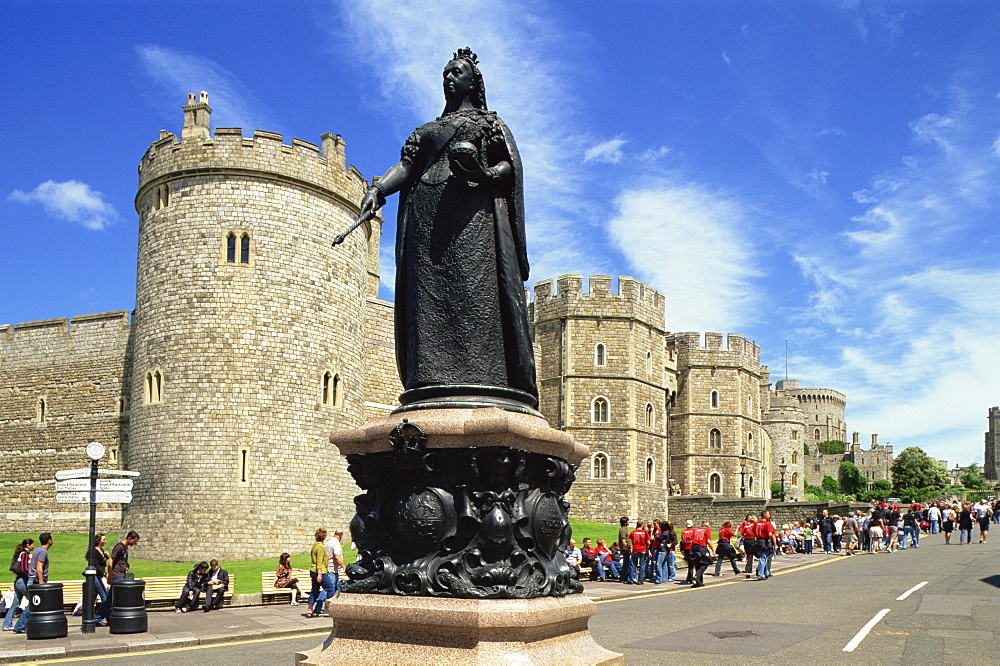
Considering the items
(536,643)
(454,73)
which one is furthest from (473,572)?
(454,73)

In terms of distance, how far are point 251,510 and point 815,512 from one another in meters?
28.3

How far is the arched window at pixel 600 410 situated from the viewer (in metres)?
47.9

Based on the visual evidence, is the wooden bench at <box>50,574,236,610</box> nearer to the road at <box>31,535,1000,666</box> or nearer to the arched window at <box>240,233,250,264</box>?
the road at <box>31,535,1000,666</box>

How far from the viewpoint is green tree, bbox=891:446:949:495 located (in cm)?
9332

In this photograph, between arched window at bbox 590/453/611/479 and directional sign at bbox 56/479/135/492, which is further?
arched window at bbox 590/453/611/479

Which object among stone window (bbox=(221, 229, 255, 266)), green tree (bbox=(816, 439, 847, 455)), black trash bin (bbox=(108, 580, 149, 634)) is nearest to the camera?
black trash bin (bbox=(108, 580, 149, 634))

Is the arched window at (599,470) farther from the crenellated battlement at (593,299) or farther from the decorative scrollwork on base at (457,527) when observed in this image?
the decorative scrollwork on base at (457,527)

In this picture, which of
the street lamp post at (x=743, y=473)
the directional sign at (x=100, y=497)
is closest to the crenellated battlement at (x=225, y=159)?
the directional sign at (x=100, y=497)

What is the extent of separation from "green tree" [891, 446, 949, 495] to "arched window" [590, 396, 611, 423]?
55751 millimetres

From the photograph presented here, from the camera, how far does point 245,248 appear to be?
1144 inches

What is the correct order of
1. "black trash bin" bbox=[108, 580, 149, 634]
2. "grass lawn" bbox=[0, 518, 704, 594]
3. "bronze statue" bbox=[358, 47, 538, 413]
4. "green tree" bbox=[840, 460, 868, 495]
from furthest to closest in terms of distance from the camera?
"green tree" bbox=[840, 460, 868, 495], "grass lawn" bbox=[0, 518, 704, 594], "black trash bin" bbox=[108, 580, 149, 634], "bronze statue" bbox=[358, 47, 538, 413]

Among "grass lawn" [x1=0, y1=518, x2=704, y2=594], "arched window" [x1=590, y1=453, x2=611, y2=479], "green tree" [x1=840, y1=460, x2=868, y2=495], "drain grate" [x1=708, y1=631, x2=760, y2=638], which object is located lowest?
"green tree" [x1=840, y1=460, x2=868, y2=495]

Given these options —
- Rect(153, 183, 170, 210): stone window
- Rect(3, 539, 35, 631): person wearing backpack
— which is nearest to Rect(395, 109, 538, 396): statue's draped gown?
Rect(3, 539, 35, 631): person wearing backpack

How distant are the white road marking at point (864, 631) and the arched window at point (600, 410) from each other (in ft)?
117
